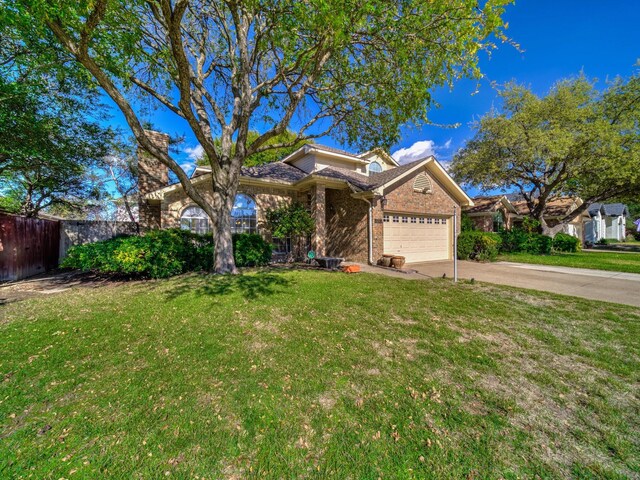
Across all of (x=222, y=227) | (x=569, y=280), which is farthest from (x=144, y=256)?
(x=569, y=280)

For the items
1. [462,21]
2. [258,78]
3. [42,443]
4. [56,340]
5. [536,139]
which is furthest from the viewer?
[536,139]

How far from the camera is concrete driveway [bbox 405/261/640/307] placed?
7.08 metres

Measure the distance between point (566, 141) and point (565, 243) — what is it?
7.62m

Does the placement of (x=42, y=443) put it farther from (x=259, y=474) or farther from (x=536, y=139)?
(x=536, y=139)

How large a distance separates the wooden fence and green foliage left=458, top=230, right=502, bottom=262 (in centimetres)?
1882

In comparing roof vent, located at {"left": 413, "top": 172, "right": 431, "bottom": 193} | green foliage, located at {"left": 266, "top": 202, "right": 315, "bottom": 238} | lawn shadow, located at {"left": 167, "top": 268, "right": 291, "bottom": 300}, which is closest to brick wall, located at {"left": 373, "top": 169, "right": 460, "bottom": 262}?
roof vent, located at {"left": 413, "top": 172, "right": 431, "bottom": 193}

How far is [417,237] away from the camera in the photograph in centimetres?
1411

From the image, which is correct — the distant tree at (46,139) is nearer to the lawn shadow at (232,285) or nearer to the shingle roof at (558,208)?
the lawn shadow at (232,285)

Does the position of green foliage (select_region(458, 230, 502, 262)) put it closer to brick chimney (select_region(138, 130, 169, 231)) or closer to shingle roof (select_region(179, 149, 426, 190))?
shingle roof (select_region(179, 149, 426, 190))

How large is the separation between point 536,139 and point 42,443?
2291 centimetres

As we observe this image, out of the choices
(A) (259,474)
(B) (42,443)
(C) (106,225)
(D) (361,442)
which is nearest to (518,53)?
(D) (361,442)

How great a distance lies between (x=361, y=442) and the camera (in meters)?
2.28

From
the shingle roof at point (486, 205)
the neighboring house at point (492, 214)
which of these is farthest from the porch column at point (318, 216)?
the shingle roof at point (486, 205)

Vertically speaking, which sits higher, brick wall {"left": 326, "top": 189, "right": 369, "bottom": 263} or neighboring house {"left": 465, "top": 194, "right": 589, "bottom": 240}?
neighboring house {"left": 465, "top": 194, "right": 589, "bottom": 240}
